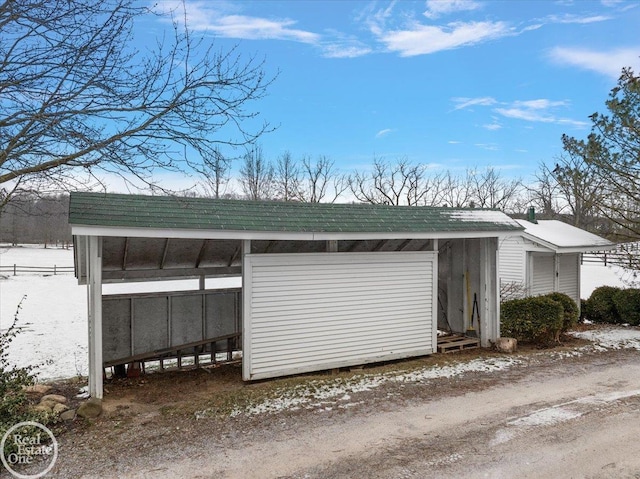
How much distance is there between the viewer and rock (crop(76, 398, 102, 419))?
5.27 m

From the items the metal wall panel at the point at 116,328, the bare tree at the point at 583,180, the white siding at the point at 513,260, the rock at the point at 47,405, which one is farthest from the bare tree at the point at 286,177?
the rock at the point at 47,405

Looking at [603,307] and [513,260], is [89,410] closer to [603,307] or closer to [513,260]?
[513,260]

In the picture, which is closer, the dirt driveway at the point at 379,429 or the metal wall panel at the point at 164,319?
the dirt driveway at the point at 379,429

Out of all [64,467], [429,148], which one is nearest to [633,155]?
[64,467]

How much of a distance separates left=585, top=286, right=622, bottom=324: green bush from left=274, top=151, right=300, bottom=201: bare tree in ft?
69.0

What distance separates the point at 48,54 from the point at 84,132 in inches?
39.7

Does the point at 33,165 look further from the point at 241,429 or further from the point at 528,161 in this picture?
the point at 528,161

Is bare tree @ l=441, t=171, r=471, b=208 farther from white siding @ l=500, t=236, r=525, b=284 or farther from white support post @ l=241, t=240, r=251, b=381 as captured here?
white support post @ l=241, t=240, r=251, b=381

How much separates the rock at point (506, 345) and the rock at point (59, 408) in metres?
7.49

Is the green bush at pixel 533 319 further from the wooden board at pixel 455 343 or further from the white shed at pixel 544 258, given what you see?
the white shed at pixel 544 258

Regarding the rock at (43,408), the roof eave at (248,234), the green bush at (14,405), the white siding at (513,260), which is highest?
the roof eave at (248,234)

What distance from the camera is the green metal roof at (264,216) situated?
5.68 m

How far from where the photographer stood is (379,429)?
4980 millimetres

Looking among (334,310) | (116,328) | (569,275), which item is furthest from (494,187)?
(116,328)
